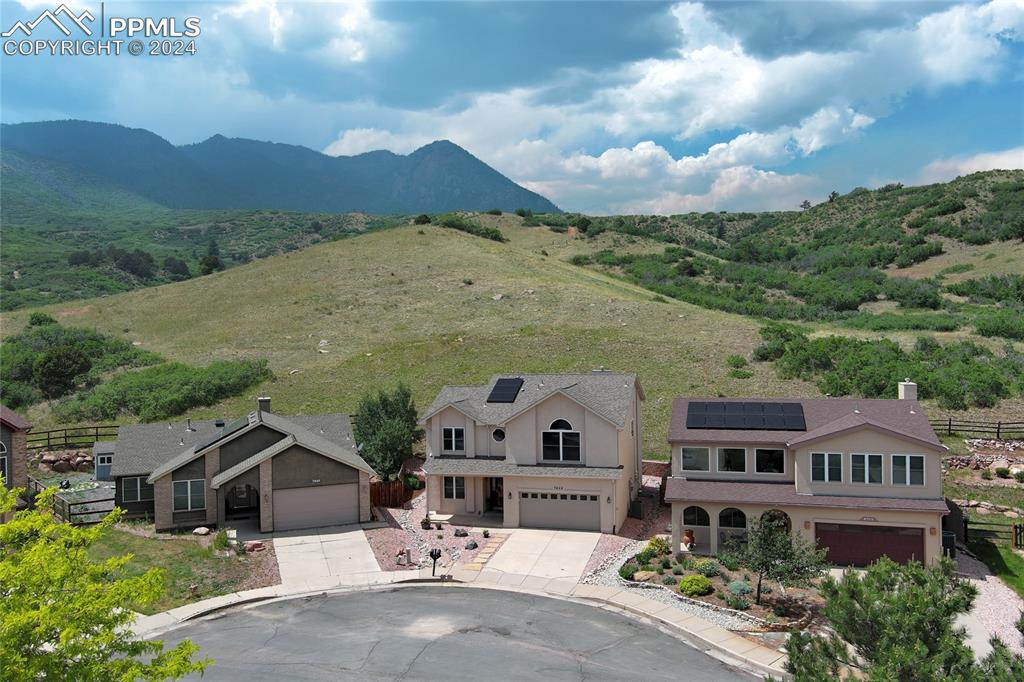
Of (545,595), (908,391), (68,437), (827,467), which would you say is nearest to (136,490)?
(68,437)

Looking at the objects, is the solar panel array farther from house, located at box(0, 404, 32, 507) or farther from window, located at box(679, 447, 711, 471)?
house, located at box(0, 404, 32, 507)

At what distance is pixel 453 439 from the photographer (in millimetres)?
34031

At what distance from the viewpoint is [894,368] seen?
4675 centimetres

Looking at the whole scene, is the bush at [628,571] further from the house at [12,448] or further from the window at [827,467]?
the house at [12,448]

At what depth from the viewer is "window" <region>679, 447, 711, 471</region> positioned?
2894 centimetres

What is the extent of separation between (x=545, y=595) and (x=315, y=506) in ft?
39.4

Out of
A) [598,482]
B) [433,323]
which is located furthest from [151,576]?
[433,323]

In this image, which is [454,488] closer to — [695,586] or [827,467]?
[695,586]

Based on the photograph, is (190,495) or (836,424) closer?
(836,424)

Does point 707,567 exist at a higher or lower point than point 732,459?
lower

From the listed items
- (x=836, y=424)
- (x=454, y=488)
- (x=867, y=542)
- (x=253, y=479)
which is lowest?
(x=867, y=542)

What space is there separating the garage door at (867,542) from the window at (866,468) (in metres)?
1.63

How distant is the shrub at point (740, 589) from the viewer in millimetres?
23078

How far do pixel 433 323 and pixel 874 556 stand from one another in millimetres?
47349
